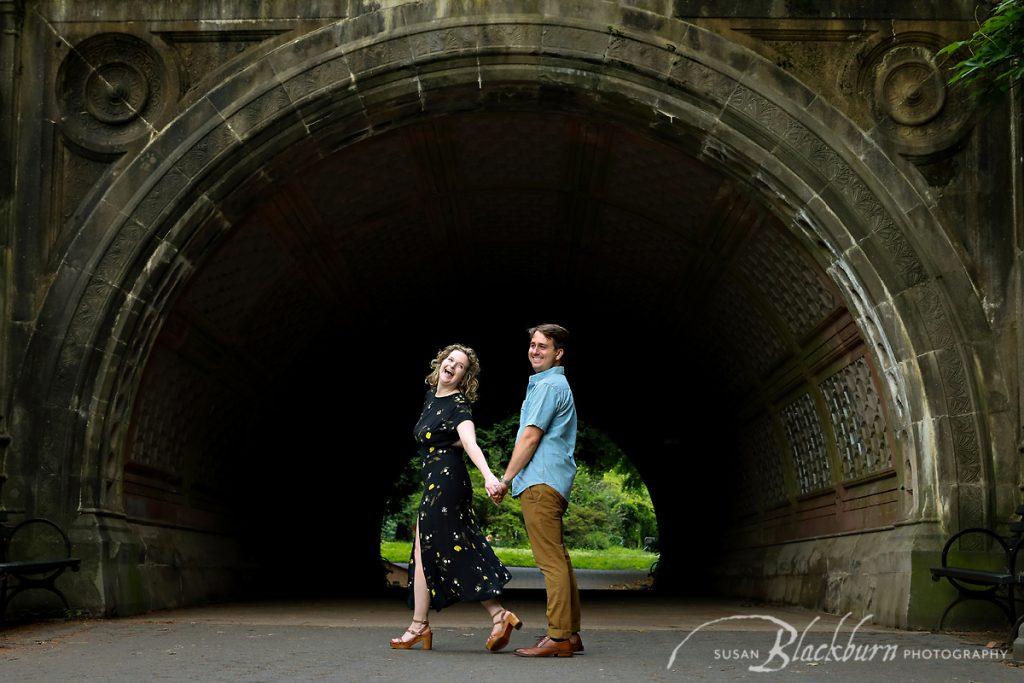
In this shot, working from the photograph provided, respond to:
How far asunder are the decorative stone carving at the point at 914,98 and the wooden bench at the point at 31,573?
7245 millimetres

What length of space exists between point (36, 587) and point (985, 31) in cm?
807

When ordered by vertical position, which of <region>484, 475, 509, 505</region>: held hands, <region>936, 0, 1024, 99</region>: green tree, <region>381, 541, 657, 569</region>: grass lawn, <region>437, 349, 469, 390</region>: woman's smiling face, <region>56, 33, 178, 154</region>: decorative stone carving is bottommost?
<region>484, 475, 509, 505</region>: held hands

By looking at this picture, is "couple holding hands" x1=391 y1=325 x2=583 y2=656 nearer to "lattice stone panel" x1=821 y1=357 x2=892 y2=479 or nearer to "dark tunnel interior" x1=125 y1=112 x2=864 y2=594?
"dark tunnel interior" x1=125 y1=112 x2=864 y2=594

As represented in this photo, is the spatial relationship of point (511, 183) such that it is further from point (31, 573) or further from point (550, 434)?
point (550, 434)

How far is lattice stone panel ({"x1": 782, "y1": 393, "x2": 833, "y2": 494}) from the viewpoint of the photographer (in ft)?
43.4

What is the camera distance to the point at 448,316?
58.1 ft

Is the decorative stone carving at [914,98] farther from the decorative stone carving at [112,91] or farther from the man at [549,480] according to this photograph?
the decorative stone carving at [112,91]

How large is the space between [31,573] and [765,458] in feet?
28.7

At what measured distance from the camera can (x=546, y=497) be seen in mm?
7312

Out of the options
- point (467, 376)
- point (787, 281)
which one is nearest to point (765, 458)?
point (787, 281)

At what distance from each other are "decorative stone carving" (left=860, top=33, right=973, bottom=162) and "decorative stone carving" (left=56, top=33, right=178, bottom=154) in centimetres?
580

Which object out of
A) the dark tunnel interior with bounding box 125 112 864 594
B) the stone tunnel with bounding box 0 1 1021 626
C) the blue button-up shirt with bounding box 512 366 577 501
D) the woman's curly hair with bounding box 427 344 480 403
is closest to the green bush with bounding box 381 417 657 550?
the dark tunnel interior with bounding box 125 112 864 594

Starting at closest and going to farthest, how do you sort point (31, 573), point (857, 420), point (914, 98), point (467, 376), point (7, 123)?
point (467, 376) < point (31, 573) < point (914, 98) < point (7, 123) < point (857, 420)

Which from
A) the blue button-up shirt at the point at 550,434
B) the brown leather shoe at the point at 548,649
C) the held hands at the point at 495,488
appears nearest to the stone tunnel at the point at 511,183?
the brown leather shoe at the point at 548,649
